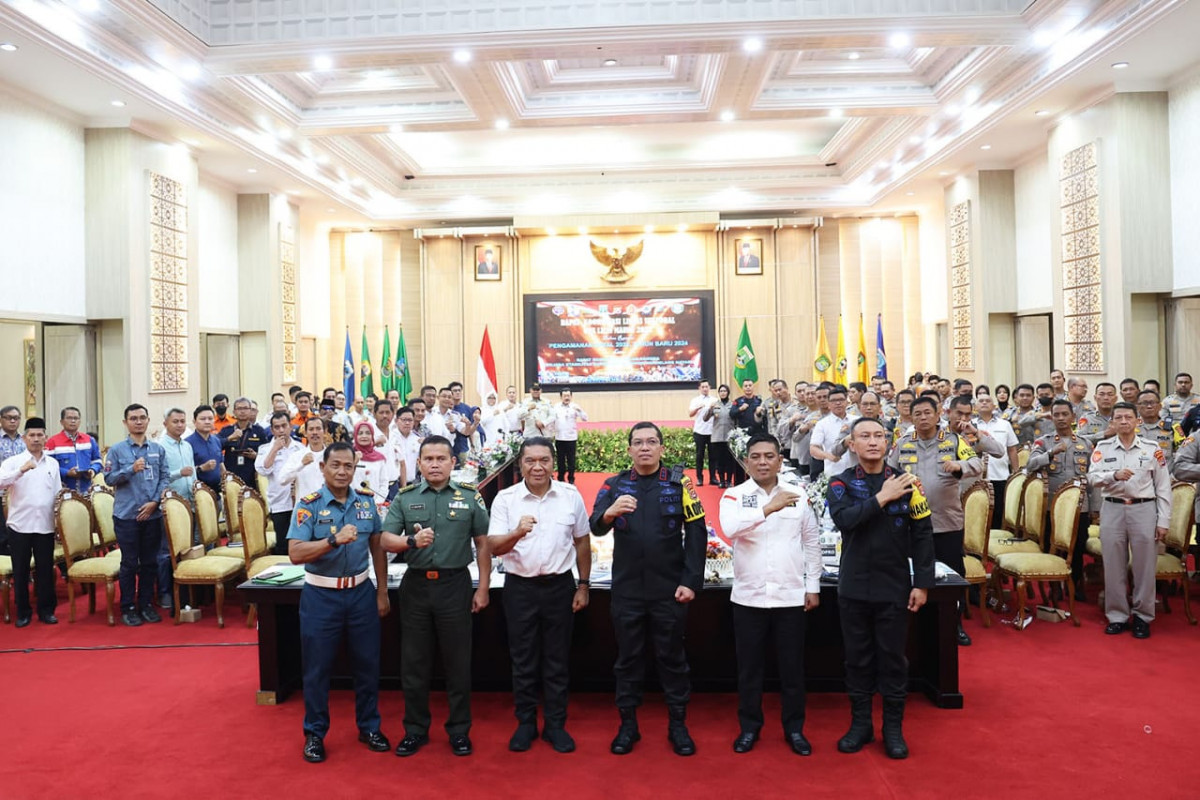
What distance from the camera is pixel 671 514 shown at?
384cm

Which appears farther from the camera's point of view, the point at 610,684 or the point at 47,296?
the point at 47,296

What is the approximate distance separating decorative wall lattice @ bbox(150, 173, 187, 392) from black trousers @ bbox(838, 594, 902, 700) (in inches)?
367

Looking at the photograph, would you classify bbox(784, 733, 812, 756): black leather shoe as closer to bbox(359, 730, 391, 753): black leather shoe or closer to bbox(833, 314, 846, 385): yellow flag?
bbox(359, 730, 391, 753): black leather shoe

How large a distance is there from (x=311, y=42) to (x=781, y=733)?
7600 mm

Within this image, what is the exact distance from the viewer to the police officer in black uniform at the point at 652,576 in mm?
3834

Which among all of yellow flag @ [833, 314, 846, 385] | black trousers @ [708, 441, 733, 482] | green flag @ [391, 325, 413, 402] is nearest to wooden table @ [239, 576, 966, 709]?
black trousers @ [708, 441, 733, 482]

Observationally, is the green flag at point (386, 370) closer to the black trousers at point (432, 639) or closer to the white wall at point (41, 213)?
the white wall at point (41, 213)

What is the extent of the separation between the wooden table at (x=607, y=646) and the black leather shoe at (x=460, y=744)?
0.78 m

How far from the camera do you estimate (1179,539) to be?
5.76m

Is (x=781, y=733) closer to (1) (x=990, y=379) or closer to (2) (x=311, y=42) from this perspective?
(2) (x=311, y=42)

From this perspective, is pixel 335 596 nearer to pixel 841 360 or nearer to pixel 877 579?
pixel 877 579

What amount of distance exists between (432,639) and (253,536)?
8.90 feet

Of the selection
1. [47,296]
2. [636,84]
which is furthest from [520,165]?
[47,296]

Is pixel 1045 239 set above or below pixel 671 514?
above
